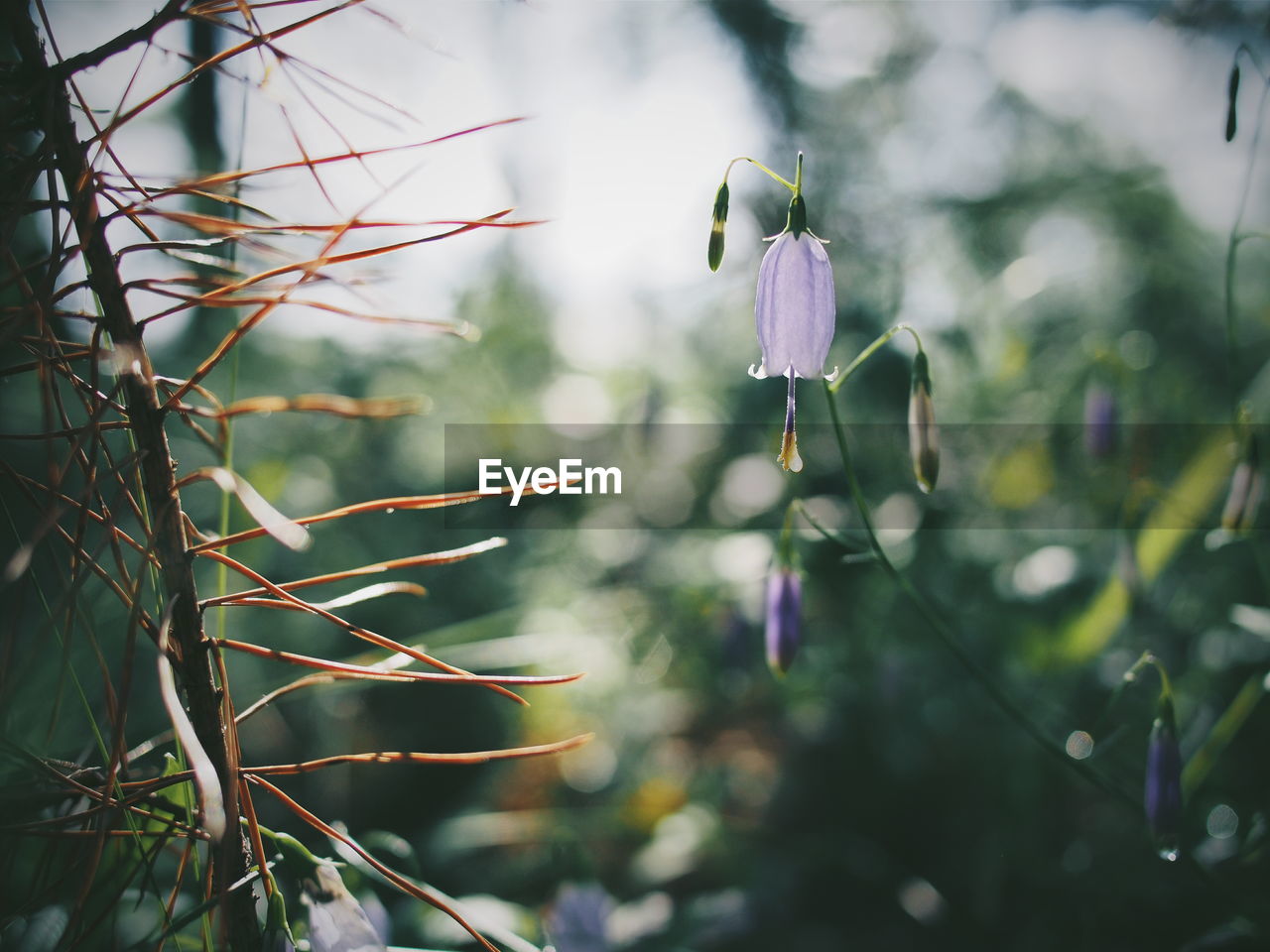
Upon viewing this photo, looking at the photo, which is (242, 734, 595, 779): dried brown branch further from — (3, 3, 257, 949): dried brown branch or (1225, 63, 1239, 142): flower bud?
(1225, 63, 1239, 142): flower bud

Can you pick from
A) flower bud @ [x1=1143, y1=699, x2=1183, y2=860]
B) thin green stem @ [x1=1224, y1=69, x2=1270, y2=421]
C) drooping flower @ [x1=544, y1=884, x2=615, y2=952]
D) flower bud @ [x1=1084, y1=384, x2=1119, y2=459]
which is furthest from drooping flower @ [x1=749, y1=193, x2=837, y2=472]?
flower bud @ [x1=1084, y1=384, x2=1119, y2=459]

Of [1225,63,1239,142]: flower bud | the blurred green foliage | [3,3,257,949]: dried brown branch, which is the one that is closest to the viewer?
[3,3,257,949]: dried brown branch

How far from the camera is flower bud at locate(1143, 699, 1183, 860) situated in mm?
1017

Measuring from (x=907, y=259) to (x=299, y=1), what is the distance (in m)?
2.41

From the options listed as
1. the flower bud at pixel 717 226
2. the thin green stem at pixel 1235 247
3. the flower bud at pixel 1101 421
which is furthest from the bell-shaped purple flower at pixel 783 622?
the flower bud at pixel 1101 421

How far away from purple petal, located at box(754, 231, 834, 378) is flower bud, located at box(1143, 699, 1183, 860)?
2.33ft

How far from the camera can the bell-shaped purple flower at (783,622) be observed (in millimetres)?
1242

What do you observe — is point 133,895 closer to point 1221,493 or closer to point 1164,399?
point 1221,493

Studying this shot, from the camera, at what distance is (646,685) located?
238 centimetres

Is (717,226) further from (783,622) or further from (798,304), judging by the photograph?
(783,622)

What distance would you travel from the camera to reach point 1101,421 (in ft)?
5.90

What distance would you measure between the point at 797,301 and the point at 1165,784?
0.83 metres

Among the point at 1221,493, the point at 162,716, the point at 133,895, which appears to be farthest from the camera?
the point at 1221,493

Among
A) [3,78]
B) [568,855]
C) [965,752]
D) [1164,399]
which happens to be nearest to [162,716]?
[568,855]
